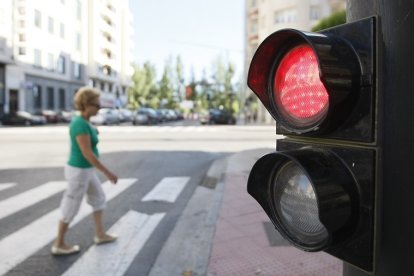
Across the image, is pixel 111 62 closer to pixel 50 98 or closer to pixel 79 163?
pixel 50 98

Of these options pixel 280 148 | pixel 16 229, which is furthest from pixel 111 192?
pixel 280 148

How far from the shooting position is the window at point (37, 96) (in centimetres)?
4186

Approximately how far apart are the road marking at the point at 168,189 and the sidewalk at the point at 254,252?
1.43 m

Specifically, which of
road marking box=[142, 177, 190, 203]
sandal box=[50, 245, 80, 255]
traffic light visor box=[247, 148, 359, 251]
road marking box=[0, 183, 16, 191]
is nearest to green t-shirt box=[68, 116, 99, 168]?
sandal box=[50, 245, 80, 255]

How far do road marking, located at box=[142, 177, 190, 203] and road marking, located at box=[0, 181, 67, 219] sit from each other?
63.9 inches

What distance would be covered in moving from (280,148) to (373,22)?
0.40 m

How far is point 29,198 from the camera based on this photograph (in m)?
6.91

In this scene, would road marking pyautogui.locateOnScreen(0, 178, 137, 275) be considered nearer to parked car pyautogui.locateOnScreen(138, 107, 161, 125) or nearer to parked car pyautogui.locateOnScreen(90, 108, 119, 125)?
parked car pyautogui.locateOnScreen(90, 108, 119, 125)

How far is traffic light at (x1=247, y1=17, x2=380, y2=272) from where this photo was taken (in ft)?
3.17

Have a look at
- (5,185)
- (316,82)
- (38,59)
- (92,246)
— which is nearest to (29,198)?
(5,185)

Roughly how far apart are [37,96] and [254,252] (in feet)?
139

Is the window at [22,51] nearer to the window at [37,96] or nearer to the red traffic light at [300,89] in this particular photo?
the window at [37,96]

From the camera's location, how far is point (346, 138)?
101 cm

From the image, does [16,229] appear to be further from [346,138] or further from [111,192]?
[346,138]
